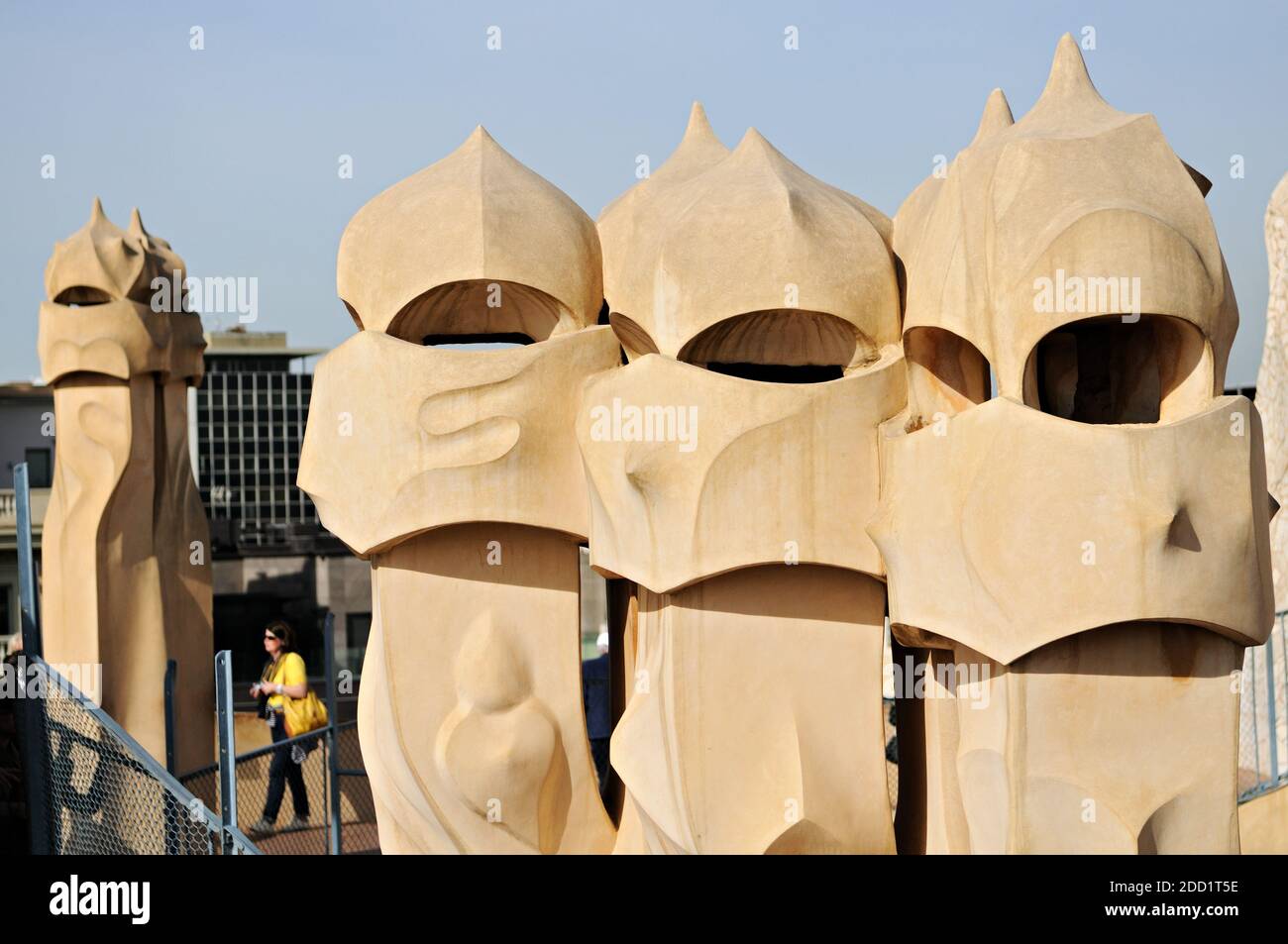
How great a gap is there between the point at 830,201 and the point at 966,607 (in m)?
2.21

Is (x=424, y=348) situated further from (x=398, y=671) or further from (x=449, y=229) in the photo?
(x=398, y=671)

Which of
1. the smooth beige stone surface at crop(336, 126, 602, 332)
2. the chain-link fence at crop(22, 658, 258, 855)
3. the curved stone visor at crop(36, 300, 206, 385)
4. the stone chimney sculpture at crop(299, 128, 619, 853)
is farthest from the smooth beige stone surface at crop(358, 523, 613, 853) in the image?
the curved stone visor at crop(36, 300, 206, 385)

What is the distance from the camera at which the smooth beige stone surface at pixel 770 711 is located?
739 cm

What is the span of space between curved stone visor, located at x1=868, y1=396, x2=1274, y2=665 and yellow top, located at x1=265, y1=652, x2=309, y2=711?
5540 millimetres

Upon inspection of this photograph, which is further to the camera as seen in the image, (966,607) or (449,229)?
(449,229)

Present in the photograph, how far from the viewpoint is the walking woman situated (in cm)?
1090

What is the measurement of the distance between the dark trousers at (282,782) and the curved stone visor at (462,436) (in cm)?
317

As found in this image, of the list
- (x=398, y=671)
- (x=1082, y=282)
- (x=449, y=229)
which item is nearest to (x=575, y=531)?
(x=398, y=671)

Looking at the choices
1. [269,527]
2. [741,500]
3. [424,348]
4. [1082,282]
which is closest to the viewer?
[1082,282]

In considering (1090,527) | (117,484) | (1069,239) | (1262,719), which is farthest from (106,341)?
(1262,719)

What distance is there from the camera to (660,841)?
771cm

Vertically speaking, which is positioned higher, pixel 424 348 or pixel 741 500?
pixel 424 348

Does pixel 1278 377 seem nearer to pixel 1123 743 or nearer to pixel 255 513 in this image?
pixel 1123 743

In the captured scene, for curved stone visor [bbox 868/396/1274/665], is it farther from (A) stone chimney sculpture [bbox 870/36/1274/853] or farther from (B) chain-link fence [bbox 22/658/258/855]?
(B) chain-link fence [bbox 22/658/258/855]
